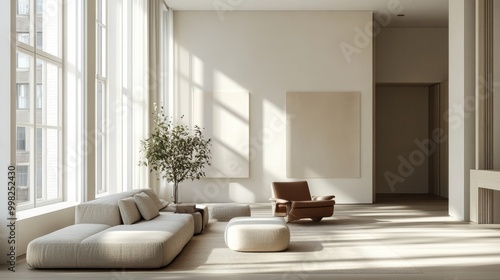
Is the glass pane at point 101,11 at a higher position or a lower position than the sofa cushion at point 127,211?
higher

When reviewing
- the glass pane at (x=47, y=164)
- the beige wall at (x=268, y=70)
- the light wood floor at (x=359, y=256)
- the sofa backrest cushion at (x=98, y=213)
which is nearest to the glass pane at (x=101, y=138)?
the glass pane at (x=47, y=164)

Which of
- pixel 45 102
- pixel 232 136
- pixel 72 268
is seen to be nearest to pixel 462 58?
pixel 232 136

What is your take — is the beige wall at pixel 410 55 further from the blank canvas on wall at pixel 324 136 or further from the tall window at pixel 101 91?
the tall window at pixel 101 91

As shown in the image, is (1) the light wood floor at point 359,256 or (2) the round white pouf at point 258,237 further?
(2) the round white pouf at point 258,237

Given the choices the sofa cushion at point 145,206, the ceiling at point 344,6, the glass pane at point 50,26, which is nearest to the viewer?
the sofa cushion at point 145,206

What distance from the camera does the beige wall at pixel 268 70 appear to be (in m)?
15.9

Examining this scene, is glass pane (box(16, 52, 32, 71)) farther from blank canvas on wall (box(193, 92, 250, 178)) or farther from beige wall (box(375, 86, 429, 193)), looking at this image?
beige wall (box(375, 86, 429, 193))

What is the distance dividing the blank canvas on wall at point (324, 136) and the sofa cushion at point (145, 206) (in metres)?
7.23

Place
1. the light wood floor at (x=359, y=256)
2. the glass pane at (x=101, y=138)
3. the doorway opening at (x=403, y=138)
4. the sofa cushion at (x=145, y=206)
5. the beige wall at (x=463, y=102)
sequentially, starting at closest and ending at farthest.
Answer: the light wood floor at (x=359, y=256), the sofa cushion at (x=145, y=206), the glass pane at (x=101, y=138), the beige wall at (x=463, y=102), the doorway opening at (x=403, y=138)

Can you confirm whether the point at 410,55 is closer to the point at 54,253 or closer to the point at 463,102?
the point at 463,102

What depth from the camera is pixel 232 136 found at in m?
15.8

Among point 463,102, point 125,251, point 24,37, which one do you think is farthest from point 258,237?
point 463,102

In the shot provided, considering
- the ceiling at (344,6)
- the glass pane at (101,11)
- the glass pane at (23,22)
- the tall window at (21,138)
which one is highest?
the ceiling at (344,6)

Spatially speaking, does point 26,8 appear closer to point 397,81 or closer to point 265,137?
point 265,137
